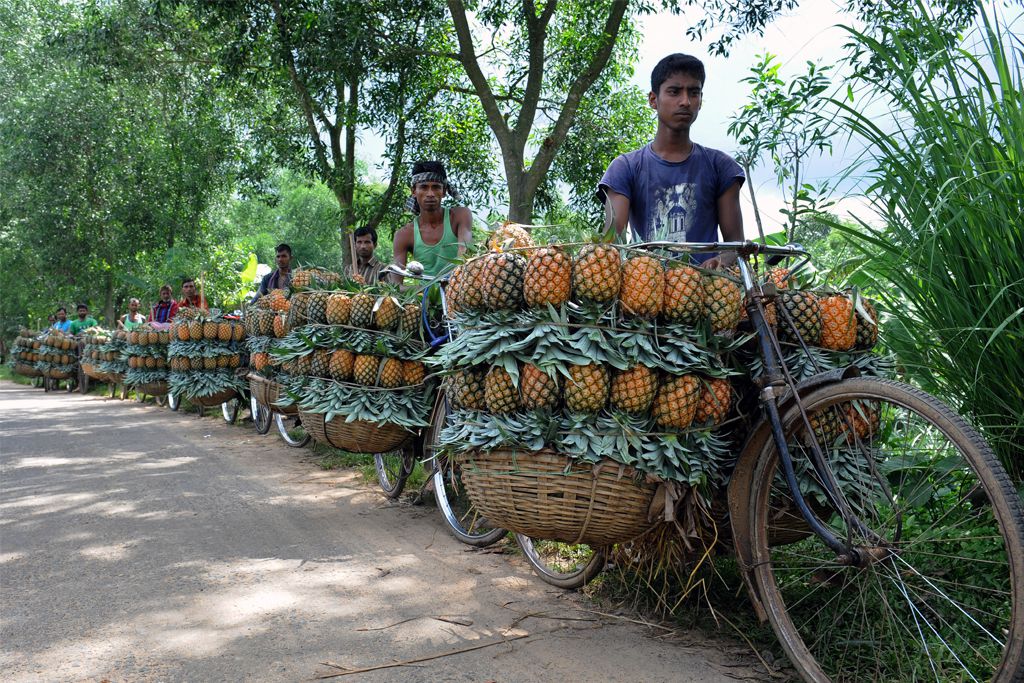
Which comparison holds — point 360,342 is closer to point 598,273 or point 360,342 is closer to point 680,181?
point 680,181

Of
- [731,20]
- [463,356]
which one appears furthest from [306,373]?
[731,20]

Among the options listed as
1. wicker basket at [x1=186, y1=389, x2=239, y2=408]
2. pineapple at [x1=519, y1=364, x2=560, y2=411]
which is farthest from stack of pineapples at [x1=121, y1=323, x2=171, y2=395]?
pineapple at [x1=519, y1=364, x2=560, y2=411]

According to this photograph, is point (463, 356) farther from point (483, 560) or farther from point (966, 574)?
point (966, 574)

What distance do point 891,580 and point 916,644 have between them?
29 centimetres

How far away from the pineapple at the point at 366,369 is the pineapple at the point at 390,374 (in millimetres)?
56

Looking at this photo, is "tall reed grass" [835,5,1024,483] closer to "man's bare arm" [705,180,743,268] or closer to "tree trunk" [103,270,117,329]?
"man's bare arm" [705,180,743,268]

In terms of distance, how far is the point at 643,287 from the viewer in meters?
3.31

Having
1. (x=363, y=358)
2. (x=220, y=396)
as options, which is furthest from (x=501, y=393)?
(x=220, y=396)

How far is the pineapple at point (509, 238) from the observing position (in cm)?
378

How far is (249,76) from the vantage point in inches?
484

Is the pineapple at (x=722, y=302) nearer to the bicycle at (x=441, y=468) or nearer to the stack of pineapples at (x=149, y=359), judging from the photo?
the bicycle at (x=441, y=468)

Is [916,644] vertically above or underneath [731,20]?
underneath

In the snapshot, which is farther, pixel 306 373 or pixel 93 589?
pixel 306 373

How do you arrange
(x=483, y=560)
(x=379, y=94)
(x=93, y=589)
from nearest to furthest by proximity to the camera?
(x=93, y=589) → (x=483, y=560) → (x=379, y=94)
